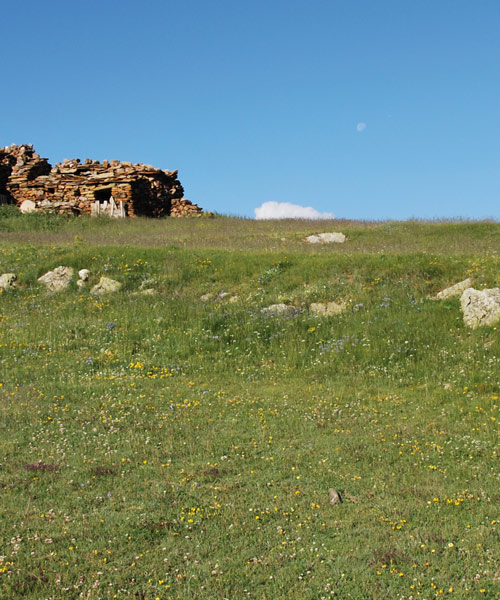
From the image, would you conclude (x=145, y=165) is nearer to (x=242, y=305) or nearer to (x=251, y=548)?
(x=242, y=305)

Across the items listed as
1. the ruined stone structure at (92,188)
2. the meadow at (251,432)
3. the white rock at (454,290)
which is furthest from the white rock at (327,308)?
the ruined stone structure at (92,188)

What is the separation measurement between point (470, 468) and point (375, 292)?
9664 mm

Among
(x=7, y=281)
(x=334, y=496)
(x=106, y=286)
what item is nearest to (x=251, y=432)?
(x=334, y=496)

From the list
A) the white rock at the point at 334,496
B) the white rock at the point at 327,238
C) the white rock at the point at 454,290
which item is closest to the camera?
the white rock at the point at 334,496

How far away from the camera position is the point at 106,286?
21.3 m

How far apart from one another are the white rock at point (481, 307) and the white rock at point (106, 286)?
1198 centimetres

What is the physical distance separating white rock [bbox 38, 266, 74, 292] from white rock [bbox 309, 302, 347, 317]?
9.94m

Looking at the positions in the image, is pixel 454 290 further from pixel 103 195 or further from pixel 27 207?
pixel 27 207

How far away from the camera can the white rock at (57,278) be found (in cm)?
2217

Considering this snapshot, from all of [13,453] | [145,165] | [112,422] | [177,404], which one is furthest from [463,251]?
[145,165]

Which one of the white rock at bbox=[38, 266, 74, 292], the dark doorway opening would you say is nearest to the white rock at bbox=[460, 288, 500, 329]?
the white rock at bbox=[38, 266, 74, 292]

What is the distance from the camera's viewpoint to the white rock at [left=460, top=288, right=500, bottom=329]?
15.0 m

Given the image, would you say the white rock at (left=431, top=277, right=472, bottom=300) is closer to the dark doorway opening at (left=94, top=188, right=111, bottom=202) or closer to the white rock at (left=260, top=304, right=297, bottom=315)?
the white rock at (left=260, top=304, right=297, bottom=315)

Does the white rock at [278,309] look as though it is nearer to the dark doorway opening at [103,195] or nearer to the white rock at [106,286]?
the white rock at [106,286]
